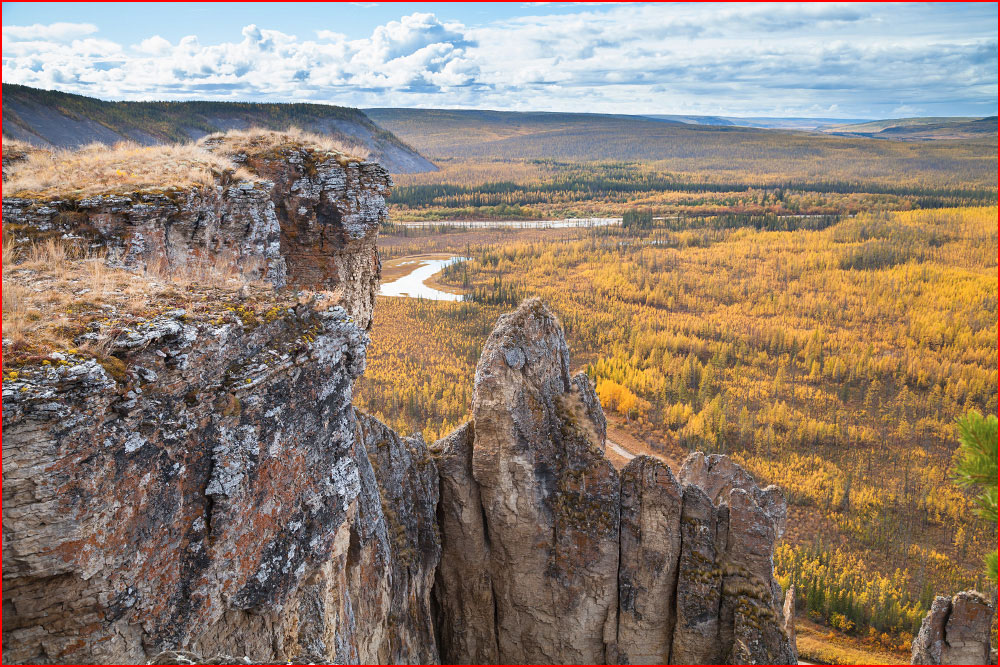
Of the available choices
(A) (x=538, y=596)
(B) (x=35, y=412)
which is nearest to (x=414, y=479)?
(A) (x=538, y=596)

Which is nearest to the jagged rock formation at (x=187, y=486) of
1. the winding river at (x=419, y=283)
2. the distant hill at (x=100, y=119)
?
the distant hill at (x=100, y=119)

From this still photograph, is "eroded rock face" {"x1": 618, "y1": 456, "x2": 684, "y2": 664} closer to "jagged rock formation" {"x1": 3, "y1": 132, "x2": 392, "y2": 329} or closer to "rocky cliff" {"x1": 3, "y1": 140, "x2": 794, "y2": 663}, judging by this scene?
"rocky cliff" {"x1": 3, "y1": 140, "x2": 794, "y2": 663}

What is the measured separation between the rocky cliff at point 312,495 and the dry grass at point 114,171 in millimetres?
662

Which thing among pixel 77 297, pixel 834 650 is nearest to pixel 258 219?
pixel 77 297

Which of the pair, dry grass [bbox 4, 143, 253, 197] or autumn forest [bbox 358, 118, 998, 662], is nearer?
dry grass [bbox 4, 143, 253, 197]

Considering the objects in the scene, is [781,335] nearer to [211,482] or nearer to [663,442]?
[663,442]

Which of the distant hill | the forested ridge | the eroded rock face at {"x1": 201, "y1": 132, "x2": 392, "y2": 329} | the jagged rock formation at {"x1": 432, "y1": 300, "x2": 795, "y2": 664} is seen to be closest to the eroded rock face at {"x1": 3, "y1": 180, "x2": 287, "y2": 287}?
the eroded rock face at {"x1": 201, "y1": 132, "x2": 392, "y2": 329}

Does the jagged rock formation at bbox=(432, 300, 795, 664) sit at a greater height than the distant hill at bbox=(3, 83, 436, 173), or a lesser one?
lesser

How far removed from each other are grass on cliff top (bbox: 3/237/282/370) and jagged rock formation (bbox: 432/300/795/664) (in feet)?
32.6

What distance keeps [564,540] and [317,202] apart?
14.1m

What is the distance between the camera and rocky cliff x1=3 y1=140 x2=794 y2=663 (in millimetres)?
10461

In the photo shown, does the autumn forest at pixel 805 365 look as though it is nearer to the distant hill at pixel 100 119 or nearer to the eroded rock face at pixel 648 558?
the eroded rock face at pixel 648 558

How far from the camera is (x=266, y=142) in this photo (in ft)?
72.7

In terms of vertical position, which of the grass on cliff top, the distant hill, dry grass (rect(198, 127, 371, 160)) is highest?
the distant hill
